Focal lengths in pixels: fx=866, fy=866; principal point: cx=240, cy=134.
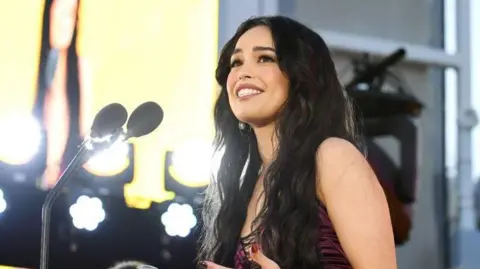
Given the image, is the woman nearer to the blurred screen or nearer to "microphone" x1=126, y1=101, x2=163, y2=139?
"microphone" x1=126, y1=101, x2=163, y2=139

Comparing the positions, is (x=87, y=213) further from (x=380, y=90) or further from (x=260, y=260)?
(x=260, y=260)

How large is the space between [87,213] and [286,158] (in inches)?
71.6

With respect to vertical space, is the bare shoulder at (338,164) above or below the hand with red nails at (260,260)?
above

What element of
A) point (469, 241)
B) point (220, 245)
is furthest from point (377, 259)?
point (469, 241)

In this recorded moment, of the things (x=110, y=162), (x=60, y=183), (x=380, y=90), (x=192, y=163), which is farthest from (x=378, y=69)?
(x=60, y=183)

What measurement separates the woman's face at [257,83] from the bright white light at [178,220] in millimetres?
1840

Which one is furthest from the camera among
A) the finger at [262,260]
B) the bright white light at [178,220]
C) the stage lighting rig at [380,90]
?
the stage lighting rig at [380,90]

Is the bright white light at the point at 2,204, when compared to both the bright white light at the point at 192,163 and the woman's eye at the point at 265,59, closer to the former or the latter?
the bright white light at the point at 192,163

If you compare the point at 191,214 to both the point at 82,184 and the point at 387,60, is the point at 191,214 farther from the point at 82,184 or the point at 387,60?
the point at 387,60

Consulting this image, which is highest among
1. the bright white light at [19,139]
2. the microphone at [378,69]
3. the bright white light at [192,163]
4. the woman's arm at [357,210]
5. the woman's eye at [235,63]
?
the woman's eye at [235,63]

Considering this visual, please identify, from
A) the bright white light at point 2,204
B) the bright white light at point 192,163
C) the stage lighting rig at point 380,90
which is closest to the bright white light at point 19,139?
the bright white light at point 2,204

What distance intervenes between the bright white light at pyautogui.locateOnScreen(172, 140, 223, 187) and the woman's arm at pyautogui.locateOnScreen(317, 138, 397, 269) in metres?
1.99

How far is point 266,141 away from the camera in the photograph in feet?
4.30

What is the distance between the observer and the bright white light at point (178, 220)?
311cm
